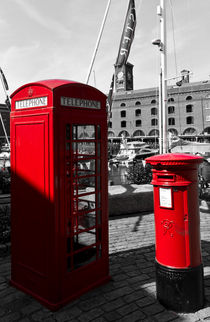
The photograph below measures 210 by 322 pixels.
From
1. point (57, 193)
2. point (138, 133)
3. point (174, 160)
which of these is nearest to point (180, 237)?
point (174, 160)

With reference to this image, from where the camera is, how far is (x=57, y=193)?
3.24m

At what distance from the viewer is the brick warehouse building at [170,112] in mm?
55625

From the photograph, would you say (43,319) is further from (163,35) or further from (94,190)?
(163,35)

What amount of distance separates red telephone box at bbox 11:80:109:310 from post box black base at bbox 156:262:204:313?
981mm

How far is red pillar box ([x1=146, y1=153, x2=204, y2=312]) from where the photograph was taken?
3.25m

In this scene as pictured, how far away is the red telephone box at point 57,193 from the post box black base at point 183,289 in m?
0.98

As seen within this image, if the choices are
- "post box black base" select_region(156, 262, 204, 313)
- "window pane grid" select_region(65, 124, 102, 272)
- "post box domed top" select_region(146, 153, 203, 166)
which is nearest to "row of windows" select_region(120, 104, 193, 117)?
"window pane grid" select_region(65, 124, 102, 272)

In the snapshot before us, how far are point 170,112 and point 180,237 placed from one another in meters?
58.5

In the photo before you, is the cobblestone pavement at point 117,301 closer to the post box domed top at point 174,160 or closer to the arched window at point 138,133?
the post box domed top at point 174,160

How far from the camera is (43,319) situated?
3135 millimetres

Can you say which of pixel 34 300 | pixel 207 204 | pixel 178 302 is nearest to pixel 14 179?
pixel 34 300

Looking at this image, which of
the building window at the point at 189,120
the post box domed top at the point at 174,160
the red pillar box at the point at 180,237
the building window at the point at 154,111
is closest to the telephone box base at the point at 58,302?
the red pillar box at the point at 180,237

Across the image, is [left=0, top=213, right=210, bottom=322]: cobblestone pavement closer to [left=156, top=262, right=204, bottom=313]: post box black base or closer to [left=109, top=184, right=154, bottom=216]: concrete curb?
[left=156, top=262, right=204, bottom=313]: post box black base

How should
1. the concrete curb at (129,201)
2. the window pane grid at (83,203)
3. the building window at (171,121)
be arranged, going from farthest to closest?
the building window at (171,121) < the concrete curb at (129,201) < the window pane grid at (83,203)
